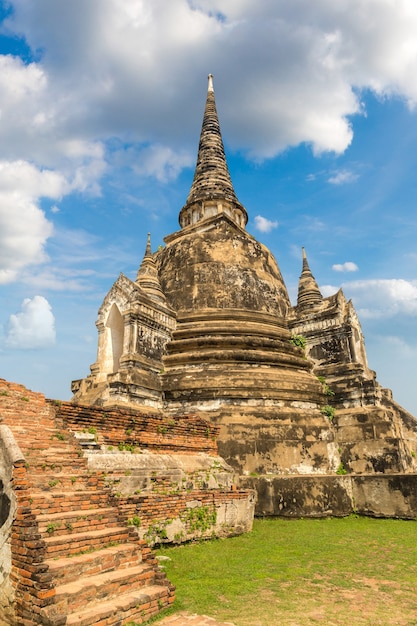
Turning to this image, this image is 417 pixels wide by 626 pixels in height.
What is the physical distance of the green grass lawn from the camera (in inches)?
183

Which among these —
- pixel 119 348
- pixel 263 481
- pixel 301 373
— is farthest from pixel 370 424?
pixel 119 348

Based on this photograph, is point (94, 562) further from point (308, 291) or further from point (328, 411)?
point (308, 291)

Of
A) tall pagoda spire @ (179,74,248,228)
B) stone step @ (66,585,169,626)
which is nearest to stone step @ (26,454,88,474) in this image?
stone step @ (66,585,169,626)

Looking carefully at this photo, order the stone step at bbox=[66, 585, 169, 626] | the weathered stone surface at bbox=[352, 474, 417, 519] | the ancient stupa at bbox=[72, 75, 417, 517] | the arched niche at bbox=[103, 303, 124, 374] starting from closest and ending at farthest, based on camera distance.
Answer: the stone step at bbox=[66, 585, 169, 626] → the weathered stone surface at bbox=[352, 474, 417, 519] → the ancient stupa at bbox=[72, 75, 417, 517] → the arched niche at bbox=[103, 303, 124, 374]

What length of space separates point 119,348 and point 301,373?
245 inches

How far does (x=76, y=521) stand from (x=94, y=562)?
0.59 m

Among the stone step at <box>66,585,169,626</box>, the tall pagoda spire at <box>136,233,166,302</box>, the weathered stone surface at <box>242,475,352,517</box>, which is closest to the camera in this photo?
the stone step at <box>66,585,169,626</box>

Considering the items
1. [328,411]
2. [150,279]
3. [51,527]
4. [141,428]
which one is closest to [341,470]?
[328,411]

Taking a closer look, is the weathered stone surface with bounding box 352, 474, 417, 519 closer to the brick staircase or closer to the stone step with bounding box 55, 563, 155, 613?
the brick staircase

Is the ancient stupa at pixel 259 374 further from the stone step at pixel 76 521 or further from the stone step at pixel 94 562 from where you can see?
the stone step at pixel 94 562

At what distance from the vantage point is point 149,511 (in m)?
7.05

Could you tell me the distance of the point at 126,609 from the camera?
14.4ft

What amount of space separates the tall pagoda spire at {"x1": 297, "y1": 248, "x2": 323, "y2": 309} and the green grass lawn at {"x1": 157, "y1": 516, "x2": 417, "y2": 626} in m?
→ 10.2

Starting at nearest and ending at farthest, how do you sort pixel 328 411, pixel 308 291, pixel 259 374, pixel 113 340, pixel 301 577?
pixel 301 577, pixel 259 374, pixel 328 411, pixel 113 340, pixel 308 291
